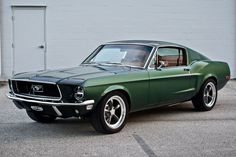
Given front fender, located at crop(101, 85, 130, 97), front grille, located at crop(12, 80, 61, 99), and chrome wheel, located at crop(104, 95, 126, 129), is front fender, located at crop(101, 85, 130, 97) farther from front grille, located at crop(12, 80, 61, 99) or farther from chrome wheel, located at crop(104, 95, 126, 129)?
front grille, located at crop(12, 80, 61, 99)

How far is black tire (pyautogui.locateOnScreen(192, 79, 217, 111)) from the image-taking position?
8.52 metres

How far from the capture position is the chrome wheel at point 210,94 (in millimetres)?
8752

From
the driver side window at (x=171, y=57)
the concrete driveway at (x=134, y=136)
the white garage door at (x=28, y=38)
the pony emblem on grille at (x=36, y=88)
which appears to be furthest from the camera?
the white garage door at (x=28, y=38)

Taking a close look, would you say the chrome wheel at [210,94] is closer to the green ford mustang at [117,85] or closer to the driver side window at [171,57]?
the green ford mustang at [117,85]

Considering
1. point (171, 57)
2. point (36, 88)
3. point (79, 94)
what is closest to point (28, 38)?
point (171, 57)

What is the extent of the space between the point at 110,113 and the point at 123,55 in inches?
53.3

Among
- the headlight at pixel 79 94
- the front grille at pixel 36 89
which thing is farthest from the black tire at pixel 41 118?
the headlight at pixel 79 94

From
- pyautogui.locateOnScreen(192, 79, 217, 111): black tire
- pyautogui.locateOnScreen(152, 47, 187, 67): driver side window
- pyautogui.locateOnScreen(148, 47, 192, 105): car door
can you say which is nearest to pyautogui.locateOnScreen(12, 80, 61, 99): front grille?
pyautogui.locateOnScreen(148, 47, 192, 105): car door

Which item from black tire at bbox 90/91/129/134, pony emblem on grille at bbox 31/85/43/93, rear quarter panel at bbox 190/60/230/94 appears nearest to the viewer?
black tire at bbox 90/91/129/134

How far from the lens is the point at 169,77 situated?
7.64 meters

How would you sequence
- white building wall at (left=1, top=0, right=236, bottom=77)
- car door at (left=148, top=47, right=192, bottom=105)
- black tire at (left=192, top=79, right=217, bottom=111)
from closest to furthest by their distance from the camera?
car door at (left=148, top=47, right=192, bottom=105) → black tire at (left=192, top=79, right=217, bottom=111) → white building wall at (left=1, top=0, right=236, bottom=77)

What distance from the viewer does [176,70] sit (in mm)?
7895

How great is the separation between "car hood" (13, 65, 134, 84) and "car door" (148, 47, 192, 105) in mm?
556

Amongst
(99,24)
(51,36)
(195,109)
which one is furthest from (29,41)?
(195,109)
